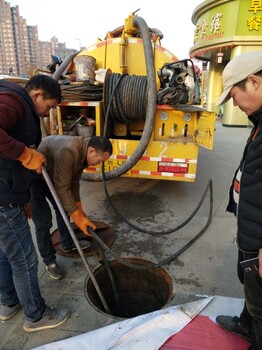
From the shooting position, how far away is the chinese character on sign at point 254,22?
11461 millimetres

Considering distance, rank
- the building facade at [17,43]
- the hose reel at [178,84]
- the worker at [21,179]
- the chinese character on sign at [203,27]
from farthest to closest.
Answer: the building facade at [17,43] < the chinese character on sign at [203,27] < the hose reel at [178,84] < the worker at [21,179]

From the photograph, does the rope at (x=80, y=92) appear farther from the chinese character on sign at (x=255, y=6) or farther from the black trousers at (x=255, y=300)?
the chinese character on sign at (x=255, y=6)

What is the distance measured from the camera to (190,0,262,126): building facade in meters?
11.6

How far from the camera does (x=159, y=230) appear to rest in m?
3.34

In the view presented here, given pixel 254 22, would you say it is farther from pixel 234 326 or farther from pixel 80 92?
pixel 234 326

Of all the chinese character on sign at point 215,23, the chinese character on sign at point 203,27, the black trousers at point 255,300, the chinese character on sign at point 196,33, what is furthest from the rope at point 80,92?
the chinese character on sign at point 196,33

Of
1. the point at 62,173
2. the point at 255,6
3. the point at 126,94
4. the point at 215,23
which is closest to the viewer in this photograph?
the point at 62,173

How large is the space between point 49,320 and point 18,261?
55 cm

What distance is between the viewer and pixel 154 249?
9.61ft

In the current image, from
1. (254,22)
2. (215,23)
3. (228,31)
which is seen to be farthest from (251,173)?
(215,23)

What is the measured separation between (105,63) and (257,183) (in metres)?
3.78

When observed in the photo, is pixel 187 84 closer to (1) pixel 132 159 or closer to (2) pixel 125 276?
(1) pixel 132 159

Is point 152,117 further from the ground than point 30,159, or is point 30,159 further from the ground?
point 152,117

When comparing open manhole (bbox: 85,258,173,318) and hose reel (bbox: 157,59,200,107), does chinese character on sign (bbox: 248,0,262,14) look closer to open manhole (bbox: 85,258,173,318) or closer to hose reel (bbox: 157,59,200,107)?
hose reel (bbox: 157,59,200,107)
